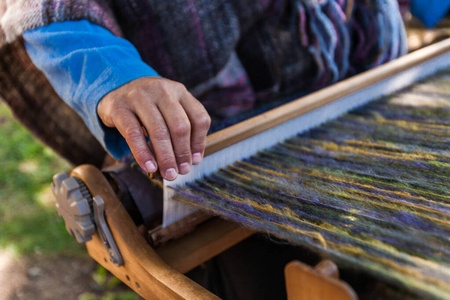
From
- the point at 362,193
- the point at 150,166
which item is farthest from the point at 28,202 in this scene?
the point at 362,193

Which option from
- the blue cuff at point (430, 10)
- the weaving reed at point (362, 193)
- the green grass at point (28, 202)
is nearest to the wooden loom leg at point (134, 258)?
the weaving reed at point (362, 193)

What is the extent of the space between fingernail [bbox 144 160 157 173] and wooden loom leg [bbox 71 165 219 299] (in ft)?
0.52

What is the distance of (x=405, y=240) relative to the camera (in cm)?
45

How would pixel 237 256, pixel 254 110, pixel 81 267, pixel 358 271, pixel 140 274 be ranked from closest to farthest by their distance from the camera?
pixel 358 271 → pixel 140 274 → pixel 237 256 → pixel 254 110 → pixel 81 267

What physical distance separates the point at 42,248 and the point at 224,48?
1.13 m

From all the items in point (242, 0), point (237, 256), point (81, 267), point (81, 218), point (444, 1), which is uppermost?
point (242, 0)

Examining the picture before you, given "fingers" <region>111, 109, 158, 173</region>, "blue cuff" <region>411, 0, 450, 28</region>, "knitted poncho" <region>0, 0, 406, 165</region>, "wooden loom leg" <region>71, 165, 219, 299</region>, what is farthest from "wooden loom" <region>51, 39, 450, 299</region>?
"blue cuff" <region>411, 0, 450, 28</region>

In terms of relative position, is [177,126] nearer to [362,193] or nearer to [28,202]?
[362,193]

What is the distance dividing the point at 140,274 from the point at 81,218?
5.7 inches

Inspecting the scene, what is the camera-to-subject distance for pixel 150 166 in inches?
22.9

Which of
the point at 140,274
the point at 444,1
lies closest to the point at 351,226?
the point at 140,274

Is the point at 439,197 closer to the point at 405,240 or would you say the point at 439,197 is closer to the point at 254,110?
the point at 405,240

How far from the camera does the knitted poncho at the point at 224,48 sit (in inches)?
35.4

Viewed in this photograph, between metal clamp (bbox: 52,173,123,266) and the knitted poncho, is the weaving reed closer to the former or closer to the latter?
metal clamp (bbox: 52,173,123,266)
